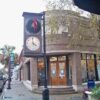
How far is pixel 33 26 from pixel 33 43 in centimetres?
117

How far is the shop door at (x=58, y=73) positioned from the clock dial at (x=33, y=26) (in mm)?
Result: 12408

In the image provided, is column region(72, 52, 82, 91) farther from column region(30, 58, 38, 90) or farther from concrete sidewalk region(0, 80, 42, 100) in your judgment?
concrete sidewalk region(0, 80, 42, 100)

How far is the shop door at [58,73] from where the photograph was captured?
3078 centimetres

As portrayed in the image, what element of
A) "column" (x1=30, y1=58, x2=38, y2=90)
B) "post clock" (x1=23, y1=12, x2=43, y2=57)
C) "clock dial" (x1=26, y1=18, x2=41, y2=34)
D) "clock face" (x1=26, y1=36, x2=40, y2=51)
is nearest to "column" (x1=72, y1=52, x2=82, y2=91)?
"column" (x1=30, y1=58, x2=38, y2=90)

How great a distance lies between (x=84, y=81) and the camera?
30.4 metres

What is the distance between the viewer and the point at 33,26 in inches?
732

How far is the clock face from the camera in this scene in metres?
19.3

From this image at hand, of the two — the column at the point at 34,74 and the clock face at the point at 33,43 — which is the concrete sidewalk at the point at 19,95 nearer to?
the column at the point at 34,74

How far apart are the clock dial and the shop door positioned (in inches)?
489

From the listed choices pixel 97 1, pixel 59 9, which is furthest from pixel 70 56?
pixel 97 1

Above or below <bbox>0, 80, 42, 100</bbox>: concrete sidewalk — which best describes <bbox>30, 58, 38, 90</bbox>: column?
above

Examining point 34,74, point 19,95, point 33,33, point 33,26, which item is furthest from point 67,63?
point 33,26

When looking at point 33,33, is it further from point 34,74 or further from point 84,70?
point 84,70

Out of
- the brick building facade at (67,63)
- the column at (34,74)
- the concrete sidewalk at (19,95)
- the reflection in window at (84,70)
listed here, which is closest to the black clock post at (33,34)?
the concrete sidewalk at (19,95)
